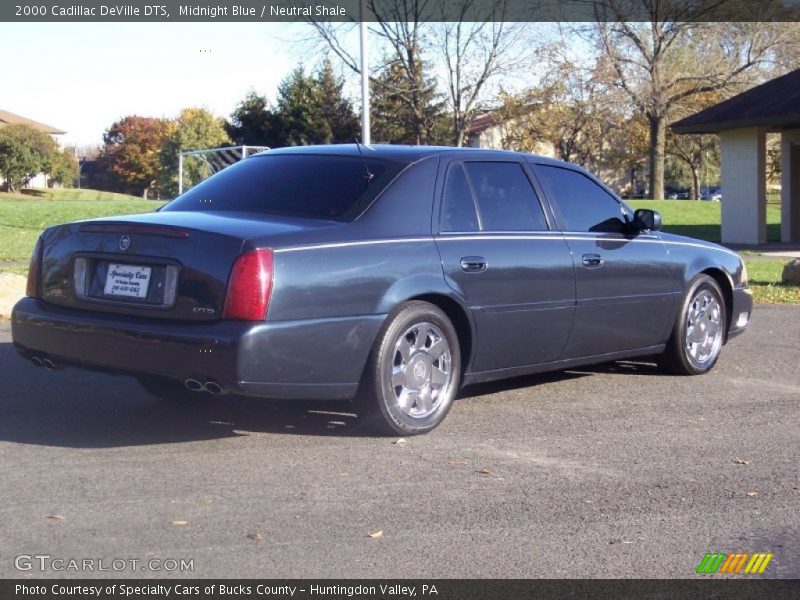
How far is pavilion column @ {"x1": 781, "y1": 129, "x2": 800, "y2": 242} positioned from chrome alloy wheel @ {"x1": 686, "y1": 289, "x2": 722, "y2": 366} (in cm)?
1919

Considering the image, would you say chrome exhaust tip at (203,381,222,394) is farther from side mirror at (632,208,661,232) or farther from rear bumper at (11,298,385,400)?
side mirror at (632,208,661,232)

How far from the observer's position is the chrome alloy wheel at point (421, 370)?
19.4ft

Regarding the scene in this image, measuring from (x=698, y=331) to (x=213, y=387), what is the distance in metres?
4.27

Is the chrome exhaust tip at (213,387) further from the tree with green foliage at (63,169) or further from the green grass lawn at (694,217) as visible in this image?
the tree with green foliage at (63,169)

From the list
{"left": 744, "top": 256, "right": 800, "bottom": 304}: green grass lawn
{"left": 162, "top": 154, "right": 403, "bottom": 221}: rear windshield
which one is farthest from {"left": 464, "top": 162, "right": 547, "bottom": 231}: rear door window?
{"left": 744, "top": 256, "right": 800, "bottom": 304}: green grass lawn

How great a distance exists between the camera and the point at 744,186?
26859mm

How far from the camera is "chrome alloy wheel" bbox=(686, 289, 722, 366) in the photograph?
318 inches

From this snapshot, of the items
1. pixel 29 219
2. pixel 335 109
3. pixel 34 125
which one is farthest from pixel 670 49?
pixel 34 125

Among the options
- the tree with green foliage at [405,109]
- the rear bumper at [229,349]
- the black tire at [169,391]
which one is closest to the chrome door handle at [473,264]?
the rear bumper at [229,349]

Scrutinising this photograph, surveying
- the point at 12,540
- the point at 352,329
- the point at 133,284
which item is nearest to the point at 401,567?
the point at 12,540

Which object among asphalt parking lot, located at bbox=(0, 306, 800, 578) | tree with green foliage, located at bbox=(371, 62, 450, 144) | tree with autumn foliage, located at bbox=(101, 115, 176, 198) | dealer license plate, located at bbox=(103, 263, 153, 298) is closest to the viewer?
asphalt parking lot, located at bbox=(0, 306, 800, 578)

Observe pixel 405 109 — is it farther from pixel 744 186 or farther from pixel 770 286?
pixel 770 286

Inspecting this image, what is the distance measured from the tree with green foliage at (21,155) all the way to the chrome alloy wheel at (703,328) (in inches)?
2827

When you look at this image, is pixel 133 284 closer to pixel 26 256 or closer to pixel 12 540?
pixel 12 540
